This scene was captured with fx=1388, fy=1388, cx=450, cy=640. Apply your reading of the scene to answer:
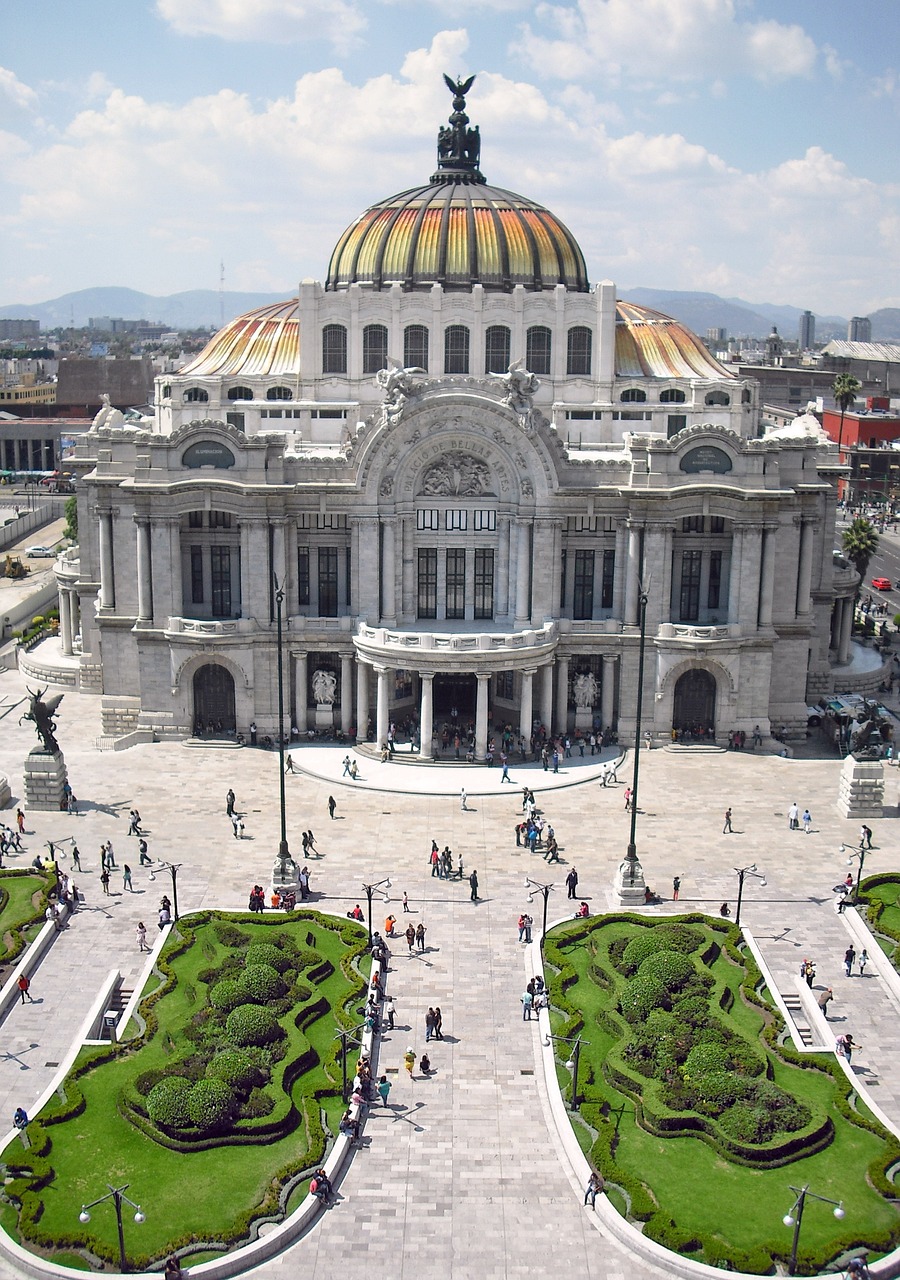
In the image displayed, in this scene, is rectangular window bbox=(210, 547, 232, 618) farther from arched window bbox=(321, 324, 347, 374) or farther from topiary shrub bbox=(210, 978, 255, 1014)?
topiary shrub bbox=(210, 978, 255, 1014)

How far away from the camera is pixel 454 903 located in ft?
198

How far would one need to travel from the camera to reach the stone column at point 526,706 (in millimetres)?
80875

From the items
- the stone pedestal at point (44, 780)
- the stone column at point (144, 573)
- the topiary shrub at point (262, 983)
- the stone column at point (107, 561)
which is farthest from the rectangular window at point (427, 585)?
the topiary shrub at point (262, 983)

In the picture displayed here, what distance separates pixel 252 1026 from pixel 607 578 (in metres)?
44.3

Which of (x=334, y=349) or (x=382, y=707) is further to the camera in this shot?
(x=334, y=349)

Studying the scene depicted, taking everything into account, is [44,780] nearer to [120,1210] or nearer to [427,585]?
[427,585]

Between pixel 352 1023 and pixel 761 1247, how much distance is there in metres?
16.9

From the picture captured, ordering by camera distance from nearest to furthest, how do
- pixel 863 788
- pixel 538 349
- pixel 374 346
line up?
pixel 863 788 → pixel 374 346 → pixel 538 349

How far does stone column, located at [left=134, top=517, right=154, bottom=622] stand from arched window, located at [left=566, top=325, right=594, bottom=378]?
101ft

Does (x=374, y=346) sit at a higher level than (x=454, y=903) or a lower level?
higher

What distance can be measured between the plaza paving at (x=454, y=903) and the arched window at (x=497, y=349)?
2851 cm

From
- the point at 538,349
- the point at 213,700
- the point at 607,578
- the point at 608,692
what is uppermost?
the point at 538,349

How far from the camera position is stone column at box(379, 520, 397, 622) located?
8262 centimetres

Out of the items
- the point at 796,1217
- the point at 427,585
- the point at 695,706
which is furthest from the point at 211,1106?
the point at 695,706
